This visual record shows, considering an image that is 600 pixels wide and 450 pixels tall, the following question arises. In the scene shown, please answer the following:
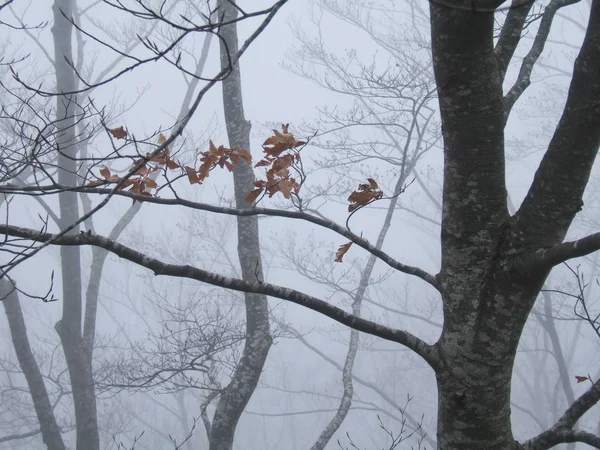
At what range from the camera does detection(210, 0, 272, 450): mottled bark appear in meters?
4.44

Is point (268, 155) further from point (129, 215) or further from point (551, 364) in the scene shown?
point (551, 364)

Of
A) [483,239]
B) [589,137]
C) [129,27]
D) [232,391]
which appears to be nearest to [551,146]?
[589,137]

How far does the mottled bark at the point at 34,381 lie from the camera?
6.35 m

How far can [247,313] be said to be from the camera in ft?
15.6

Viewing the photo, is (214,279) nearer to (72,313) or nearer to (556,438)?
(556,438)

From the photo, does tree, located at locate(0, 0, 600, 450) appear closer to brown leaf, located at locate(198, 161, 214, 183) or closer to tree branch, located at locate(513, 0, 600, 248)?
tree branch, located at locate(513, 0, 600, 248)

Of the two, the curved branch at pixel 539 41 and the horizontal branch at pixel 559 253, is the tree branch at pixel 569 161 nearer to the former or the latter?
the horizontal branch at pixel 559 253

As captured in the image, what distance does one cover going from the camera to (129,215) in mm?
8789

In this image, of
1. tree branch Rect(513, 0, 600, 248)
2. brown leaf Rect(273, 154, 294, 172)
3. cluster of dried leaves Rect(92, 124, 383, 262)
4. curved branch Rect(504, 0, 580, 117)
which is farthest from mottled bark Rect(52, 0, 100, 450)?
tree branch Rect(513, 0, 600, 248)

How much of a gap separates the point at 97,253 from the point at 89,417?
103 inches

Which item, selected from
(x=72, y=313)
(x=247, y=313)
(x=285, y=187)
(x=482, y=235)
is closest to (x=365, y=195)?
(x=285, y=187)

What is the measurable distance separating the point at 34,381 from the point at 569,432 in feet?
20.8

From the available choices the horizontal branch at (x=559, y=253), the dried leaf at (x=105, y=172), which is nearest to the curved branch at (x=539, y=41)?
the horizontal branch at (x=559, y=253)

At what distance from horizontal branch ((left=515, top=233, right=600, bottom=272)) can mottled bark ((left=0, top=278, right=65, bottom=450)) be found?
20.5 feet
